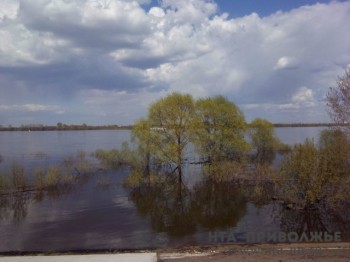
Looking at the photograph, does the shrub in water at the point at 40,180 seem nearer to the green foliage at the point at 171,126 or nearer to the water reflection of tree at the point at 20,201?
the water reflection of tree at the point at 20,201

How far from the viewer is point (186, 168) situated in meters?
56.1

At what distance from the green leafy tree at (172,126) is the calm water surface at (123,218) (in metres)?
6.61

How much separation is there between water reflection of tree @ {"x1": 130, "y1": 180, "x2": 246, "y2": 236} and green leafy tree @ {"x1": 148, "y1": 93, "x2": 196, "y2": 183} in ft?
12.7

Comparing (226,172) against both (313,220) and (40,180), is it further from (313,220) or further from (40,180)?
(40,180)

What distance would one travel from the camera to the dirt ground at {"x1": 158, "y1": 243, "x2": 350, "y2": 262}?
15.7m

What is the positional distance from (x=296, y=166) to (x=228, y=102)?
24.9 m

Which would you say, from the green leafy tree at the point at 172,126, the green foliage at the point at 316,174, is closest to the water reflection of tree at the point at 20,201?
the green leafy tree at the point at 172,126

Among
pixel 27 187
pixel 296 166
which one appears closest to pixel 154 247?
pixel 296 166

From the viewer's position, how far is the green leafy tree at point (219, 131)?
50.3 metres

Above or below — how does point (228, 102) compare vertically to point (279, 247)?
above

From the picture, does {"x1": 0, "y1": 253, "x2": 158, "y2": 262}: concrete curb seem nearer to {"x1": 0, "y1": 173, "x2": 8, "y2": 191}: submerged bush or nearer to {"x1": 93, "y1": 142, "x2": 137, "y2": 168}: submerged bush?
{"x1": 0, "y1": 173, "x2": 8, "y2": 191}: submerged bush

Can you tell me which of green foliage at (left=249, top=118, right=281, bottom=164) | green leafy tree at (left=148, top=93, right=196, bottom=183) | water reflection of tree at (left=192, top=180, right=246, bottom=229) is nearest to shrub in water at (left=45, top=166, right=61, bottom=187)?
green leafy tree at (left=148, top=93, right=196, bottom=183)

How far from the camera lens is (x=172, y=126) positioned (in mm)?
47375

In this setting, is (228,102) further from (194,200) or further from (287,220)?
(287,220)
